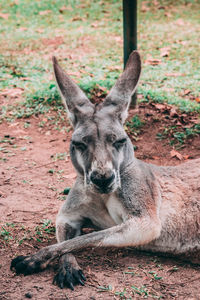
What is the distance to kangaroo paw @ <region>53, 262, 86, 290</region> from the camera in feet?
9.95

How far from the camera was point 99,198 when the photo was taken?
3.57 m

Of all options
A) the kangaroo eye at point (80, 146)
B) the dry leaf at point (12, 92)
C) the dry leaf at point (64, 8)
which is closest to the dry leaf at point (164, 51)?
the dry leaf at point (12, 92)

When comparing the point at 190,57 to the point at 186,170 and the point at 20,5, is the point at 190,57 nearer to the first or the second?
the point at 186,170

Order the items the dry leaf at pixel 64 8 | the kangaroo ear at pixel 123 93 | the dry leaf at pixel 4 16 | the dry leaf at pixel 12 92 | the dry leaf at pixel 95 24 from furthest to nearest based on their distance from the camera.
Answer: the dry leaf at pixel 64 8
the dry leaf at pixel 4 16
the dry leaf at pixel 95 24
the dry leaf at pixel 12 92
the kangaroo ear at pixel 123 93

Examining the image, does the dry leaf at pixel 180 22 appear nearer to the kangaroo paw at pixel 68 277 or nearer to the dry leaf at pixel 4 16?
the dry leaf at pixel 4 16

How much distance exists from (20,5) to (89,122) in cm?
893

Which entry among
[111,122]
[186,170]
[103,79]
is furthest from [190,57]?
[111,122]

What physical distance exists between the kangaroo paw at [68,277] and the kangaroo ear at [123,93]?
1352 mm

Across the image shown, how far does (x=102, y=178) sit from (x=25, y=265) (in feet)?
2.96

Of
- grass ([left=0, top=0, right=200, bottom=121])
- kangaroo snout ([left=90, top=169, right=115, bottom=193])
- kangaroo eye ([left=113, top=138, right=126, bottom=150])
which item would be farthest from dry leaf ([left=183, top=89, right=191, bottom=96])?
kangaroo snout ([left=90, top=169, right=115, bottom=193])

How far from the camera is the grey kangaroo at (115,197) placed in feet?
10.4

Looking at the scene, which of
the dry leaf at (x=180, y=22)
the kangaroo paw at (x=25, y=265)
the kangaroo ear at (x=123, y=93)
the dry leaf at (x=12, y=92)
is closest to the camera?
the kangaroo paw at (x=25, y=265)

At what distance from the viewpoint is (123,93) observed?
366 cm

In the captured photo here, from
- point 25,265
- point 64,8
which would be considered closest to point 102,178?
point 25,265
